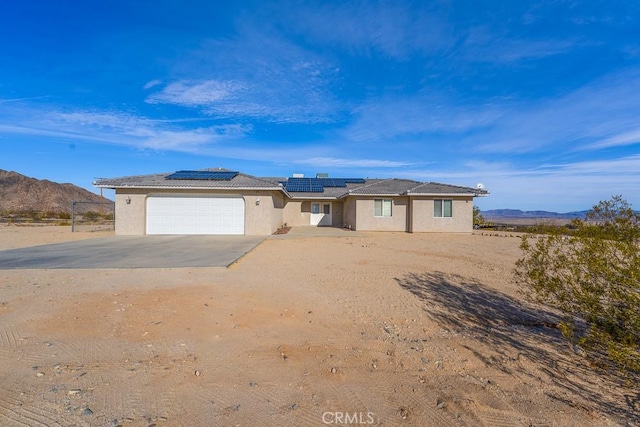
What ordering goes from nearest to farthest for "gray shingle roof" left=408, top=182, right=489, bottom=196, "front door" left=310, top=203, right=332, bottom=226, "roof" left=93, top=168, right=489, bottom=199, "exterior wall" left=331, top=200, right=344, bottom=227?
1. "roof" left=93, top=168, right=489, bottom=199
2. "gray shingle roof" left=408, top=182, right=489, bottom=196
3. "exterior wall" left=331, top=200, right=344, bottom=227
4. "front door" left=310, top=203, right=332, bottom=226

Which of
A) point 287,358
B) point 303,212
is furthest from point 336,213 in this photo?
point 287,358

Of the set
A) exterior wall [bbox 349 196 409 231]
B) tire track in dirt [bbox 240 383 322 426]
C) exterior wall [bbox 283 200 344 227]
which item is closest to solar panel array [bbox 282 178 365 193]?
exterior wall [bbox 283 200 344 227]

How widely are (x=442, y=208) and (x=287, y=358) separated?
1887 centimetres

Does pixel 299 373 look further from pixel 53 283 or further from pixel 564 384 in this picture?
pixel 53 283

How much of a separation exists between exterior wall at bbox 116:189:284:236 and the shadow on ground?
453 inches

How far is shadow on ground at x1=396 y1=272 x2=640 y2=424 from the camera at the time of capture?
3.10 meters

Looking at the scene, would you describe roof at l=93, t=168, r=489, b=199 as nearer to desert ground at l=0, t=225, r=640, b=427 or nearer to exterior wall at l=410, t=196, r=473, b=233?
exterior wall at l=410, t=196, r=473, b=233

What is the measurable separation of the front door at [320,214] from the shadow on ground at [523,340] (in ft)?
65.5

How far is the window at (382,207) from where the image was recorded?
69.6 feet

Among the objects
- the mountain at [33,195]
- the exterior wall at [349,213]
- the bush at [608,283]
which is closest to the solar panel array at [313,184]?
the exterior wall at [349,213]

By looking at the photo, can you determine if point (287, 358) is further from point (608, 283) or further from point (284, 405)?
point (608, 283)

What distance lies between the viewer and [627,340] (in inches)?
130

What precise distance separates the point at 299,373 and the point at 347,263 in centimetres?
627

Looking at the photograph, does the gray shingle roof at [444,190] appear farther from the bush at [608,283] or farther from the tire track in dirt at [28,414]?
the tire track in dirt at [28,414]
